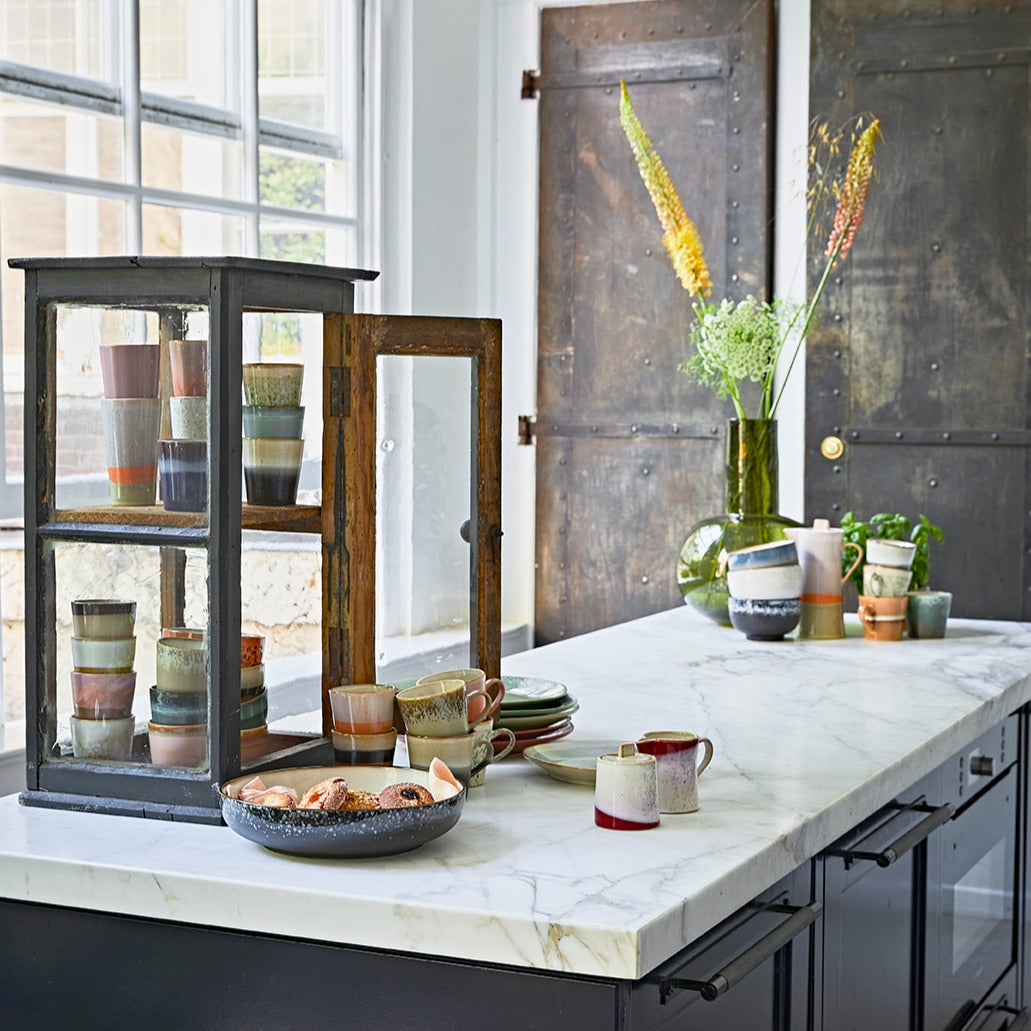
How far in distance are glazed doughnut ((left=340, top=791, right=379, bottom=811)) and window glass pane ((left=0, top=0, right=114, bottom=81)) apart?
2265mm

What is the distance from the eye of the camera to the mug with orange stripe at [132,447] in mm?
1812

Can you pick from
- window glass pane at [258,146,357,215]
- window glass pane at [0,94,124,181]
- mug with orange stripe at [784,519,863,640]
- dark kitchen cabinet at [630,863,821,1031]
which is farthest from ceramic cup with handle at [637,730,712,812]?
window glass pane at [258,146,357,215]

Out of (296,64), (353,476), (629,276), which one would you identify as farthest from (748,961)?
(629,276)

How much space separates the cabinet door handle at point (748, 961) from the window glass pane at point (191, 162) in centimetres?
265

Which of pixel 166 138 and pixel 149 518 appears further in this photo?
pixel 166 138

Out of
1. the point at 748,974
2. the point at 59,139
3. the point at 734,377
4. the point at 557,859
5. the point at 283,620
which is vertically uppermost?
the point at 59,139

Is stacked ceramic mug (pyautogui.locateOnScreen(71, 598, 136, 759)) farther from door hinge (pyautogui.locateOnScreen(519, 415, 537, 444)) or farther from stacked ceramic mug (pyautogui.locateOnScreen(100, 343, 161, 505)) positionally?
door hinge (pyautogui.locateOnScreen(519, 415, 537, 444))

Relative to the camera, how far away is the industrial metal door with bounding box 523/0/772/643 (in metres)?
4.79

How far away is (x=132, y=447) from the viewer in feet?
5.98

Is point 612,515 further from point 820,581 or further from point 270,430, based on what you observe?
point 270,430

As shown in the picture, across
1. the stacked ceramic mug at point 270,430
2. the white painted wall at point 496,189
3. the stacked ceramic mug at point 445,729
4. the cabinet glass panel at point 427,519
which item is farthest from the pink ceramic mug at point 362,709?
the white painted wall at point 496,189

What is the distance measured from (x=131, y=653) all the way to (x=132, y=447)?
0.79 feet

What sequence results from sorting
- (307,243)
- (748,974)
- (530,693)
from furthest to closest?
(307,243), (530,693), (748,974)

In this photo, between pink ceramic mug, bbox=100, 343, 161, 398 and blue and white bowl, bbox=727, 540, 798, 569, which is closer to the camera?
pink ceramic mug, bbox=100, 343, 161, 398
